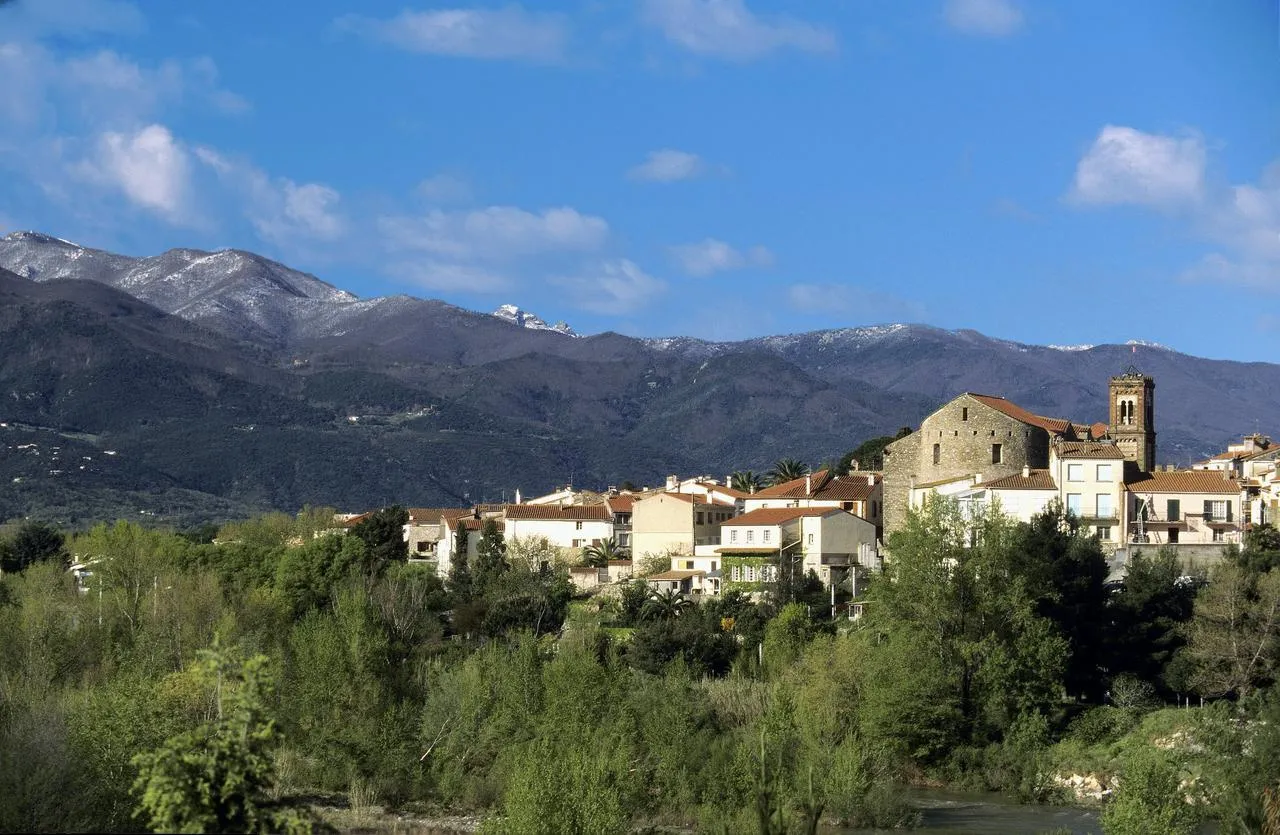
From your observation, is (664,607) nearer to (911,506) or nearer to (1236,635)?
(911,506)

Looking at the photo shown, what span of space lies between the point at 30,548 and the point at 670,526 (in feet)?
106

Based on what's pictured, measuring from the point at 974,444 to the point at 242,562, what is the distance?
3022cm

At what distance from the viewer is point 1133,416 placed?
67.0 m

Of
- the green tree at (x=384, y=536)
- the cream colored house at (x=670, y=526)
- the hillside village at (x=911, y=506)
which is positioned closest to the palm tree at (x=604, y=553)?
the hillside village at (x=911, y=506)

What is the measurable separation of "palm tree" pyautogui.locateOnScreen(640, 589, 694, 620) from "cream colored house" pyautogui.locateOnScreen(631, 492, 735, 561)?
476 inches

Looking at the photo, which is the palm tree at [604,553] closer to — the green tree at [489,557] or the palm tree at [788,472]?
the green tree at [489,557]

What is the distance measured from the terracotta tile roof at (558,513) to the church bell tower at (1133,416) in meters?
29.3

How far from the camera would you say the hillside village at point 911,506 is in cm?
6125

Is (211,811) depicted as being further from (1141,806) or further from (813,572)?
(813,572)

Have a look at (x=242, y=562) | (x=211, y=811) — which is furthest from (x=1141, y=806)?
(x=242, y=562)

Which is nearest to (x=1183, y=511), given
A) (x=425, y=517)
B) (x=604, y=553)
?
(x=604, y=553)

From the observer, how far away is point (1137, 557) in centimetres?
5497

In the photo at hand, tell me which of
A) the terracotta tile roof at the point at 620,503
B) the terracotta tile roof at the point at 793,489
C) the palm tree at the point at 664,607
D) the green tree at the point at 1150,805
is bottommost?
the green tree at the point at 1150,805

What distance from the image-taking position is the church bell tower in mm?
66438
